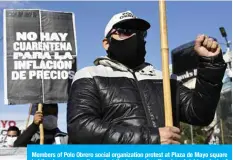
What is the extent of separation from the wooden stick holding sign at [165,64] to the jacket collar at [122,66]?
11 cm

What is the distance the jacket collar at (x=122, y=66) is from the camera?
1.89 meters

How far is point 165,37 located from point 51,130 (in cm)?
276

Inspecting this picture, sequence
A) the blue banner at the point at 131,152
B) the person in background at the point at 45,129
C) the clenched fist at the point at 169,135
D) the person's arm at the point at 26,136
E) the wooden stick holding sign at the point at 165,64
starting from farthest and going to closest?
1. the person in background at the point at 45,129
2. the person's arm at the point at 26,136
3. the wooden stick holding sign at the point at 165,64
4. the clenched fist at the point at 169,135
5. the blue banner at the point at 131,152

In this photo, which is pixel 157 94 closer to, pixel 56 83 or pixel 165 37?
pixel 165 37

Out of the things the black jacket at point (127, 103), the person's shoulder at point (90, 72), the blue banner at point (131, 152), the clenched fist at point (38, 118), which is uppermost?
the person's shoulder at point (90, 72)

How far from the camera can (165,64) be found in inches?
72.1

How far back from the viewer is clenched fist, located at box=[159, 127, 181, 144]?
63.2 inches

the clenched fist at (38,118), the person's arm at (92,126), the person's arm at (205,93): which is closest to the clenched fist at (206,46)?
the person's arm at (205,93)

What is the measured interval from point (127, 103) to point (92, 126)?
181 mm

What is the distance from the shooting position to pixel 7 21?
15.5ft

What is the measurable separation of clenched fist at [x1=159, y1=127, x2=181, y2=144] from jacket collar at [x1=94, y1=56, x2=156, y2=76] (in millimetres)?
342

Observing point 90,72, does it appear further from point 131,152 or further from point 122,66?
point 131,152

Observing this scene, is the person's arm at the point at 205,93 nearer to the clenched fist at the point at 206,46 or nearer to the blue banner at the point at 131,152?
the clenched fist at the point at 206,46

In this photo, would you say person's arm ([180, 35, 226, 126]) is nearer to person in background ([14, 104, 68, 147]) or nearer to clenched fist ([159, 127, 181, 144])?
clenched fist ([159, 127, 181, 144])
